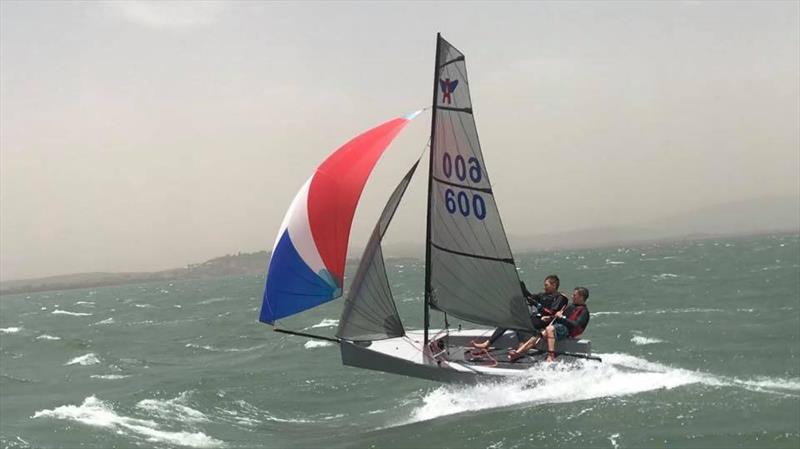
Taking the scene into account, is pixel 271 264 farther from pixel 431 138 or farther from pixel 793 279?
pixel 793 279

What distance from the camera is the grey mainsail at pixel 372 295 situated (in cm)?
1641

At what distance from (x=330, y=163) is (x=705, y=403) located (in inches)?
404

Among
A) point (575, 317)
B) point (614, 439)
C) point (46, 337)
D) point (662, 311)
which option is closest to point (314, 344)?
point (662, 311)

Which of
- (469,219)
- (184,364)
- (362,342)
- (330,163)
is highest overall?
(330,163)

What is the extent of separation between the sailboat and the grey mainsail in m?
0.02

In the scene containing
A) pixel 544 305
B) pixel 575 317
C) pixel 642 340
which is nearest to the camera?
pixel 575 317

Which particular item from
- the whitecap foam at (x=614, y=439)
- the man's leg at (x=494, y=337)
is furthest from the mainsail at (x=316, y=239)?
the whitecap foam at (x=614, y=439)

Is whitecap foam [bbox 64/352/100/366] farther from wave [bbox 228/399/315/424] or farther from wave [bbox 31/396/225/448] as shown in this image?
wave [bbox 228/399/315/424]

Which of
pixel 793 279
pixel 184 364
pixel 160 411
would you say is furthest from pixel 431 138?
pixel 793 279

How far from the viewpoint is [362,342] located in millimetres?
16703

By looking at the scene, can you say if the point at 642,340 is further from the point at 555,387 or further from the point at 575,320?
the point at 555,387

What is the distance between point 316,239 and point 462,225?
11.3ft

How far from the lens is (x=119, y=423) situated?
19922 mm

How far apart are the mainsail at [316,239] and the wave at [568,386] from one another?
430cm
